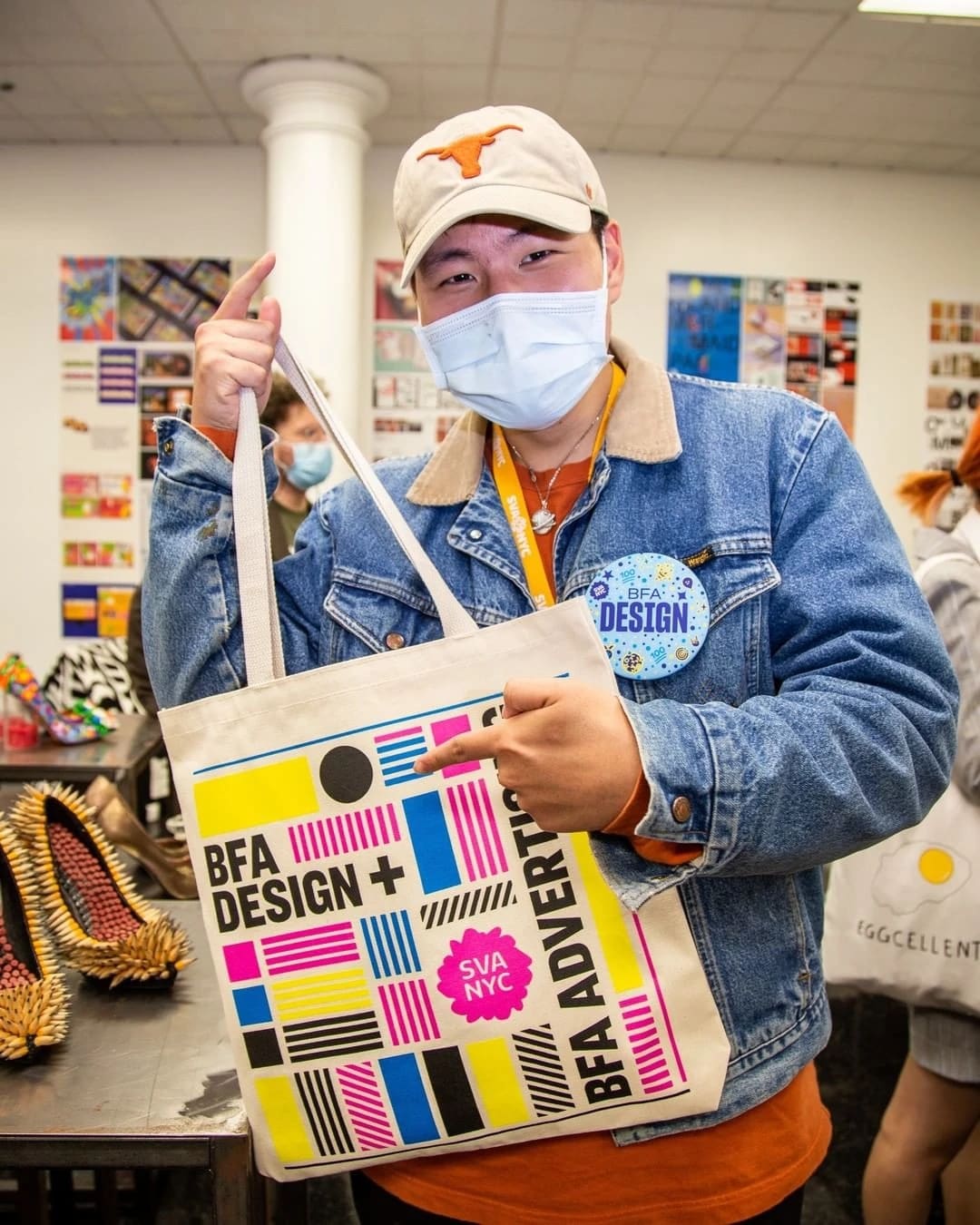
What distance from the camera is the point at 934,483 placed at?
178 centimetres

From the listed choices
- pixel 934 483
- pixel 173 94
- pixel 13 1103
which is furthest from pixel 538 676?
pixel 173 94

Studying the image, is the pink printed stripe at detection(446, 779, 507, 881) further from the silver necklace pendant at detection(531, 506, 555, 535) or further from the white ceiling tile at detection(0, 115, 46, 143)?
the white ceiling tile at detection(0, 115, 46, 143)

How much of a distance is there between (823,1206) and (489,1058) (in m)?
1.70

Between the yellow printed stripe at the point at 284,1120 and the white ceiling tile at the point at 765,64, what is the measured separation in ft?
13.5

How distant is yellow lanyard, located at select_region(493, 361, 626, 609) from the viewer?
2.96ft

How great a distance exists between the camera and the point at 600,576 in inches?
33.1

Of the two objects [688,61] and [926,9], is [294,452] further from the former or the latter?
[926,9]

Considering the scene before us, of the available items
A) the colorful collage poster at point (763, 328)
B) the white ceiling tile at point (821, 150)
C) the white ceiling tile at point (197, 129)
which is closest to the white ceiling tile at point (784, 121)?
the white ceiling tile at point (821, 150)

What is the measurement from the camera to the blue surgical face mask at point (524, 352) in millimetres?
906

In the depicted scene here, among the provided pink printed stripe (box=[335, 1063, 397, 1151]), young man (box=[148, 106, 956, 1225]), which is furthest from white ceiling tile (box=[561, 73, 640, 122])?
pink printed stripe (box=[335, 1063, 397, 1151])

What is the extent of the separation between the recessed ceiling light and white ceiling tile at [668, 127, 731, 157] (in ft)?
3.70

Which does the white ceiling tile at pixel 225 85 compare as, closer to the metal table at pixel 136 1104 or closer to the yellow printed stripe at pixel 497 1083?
the metal table at pixel 136 1104

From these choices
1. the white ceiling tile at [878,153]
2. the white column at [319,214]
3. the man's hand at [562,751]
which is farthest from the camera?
the white ceiling tile at [878,153]

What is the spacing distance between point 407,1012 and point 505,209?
651mm
